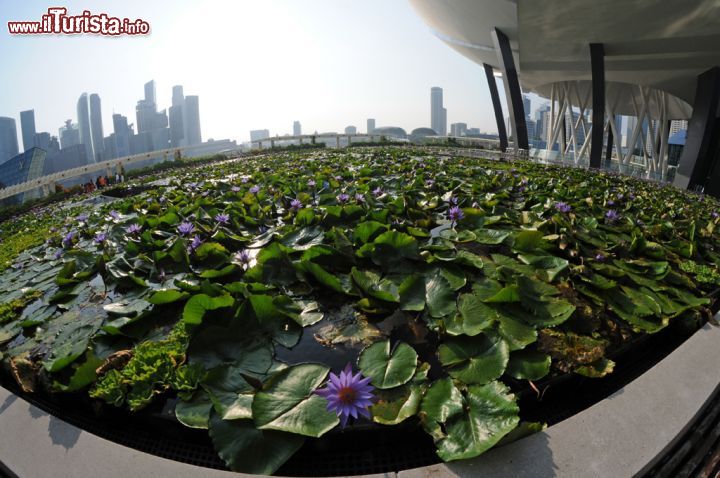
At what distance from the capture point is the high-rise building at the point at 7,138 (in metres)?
105

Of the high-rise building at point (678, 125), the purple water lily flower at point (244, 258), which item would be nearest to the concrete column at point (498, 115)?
the purple water lily flower at point (244, 258)

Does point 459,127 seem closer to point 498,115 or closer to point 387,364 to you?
Answer: point 498,115

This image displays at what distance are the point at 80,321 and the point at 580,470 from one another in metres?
2.79

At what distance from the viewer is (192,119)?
113 metres

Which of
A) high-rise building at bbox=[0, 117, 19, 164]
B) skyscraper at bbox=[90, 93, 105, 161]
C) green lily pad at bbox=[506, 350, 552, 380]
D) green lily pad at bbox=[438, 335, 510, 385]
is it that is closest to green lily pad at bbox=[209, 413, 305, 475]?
green lily pad at bbox=[438, 335, 510, 385]

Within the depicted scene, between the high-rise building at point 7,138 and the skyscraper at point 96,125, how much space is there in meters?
19.7

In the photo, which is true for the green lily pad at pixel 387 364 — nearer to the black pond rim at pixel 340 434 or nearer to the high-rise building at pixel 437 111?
the black pond rim at pixel 340 434

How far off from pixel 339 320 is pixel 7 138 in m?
159

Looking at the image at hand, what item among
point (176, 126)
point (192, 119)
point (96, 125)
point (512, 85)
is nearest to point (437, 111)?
point (192, 119)

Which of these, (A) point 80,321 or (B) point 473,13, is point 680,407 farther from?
(B) point 473,13

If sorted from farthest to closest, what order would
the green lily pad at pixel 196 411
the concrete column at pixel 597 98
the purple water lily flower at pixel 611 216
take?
the concrete column at pixel 597 98 → the purple water lily flower at pixel 611 216 → the green lily pad at pixel 196 411

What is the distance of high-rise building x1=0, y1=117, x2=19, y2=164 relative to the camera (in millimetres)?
104875

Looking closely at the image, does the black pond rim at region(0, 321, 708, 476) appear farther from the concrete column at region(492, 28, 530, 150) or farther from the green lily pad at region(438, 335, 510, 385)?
the concrete column at region(492, 28, 530, 150)

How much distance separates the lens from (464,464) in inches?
48.9
